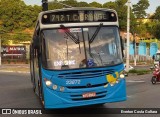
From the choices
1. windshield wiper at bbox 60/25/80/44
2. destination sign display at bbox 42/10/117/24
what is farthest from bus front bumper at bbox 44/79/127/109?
destination sign display at bbox 42/10/117/24

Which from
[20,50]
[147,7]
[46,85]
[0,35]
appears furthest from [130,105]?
[147,7]

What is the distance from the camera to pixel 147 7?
9581 centimetres

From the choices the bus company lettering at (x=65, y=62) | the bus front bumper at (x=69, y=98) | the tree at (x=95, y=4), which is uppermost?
the tree at (x=95, y=4)

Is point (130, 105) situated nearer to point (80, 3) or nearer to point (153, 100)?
point (153, 100)

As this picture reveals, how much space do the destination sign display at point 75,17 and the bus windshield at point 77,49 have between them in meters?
0.30

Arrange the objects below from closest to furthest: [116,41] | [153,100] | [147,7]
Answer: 1. [116,41]
2. [153,100]
3. [147,7]

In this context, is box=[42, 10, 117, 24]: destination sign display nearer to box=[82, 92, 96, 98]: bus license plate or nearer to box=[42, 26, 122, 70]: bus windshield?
box=[42, 26, 122, 70]: bus windshield

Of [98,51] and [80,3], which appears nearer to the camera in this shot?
[98,51]

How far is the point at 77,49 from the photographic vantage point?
1046 cm

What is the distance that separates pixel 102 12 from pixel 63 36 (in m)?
1.40

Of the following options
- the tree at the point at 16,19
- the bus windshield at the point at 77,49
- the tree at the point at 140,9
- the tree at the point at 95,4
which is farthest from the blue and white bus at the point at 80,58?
the tree at the point at 140,9

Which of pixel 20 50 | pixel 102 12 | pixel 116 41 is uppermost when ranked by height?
pixel 102 12

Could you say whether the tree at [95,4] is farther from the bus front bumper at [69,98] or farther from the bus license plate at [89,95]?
the bus license plate at [89,95]

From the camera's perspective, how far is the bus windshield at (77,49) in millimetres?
10398
